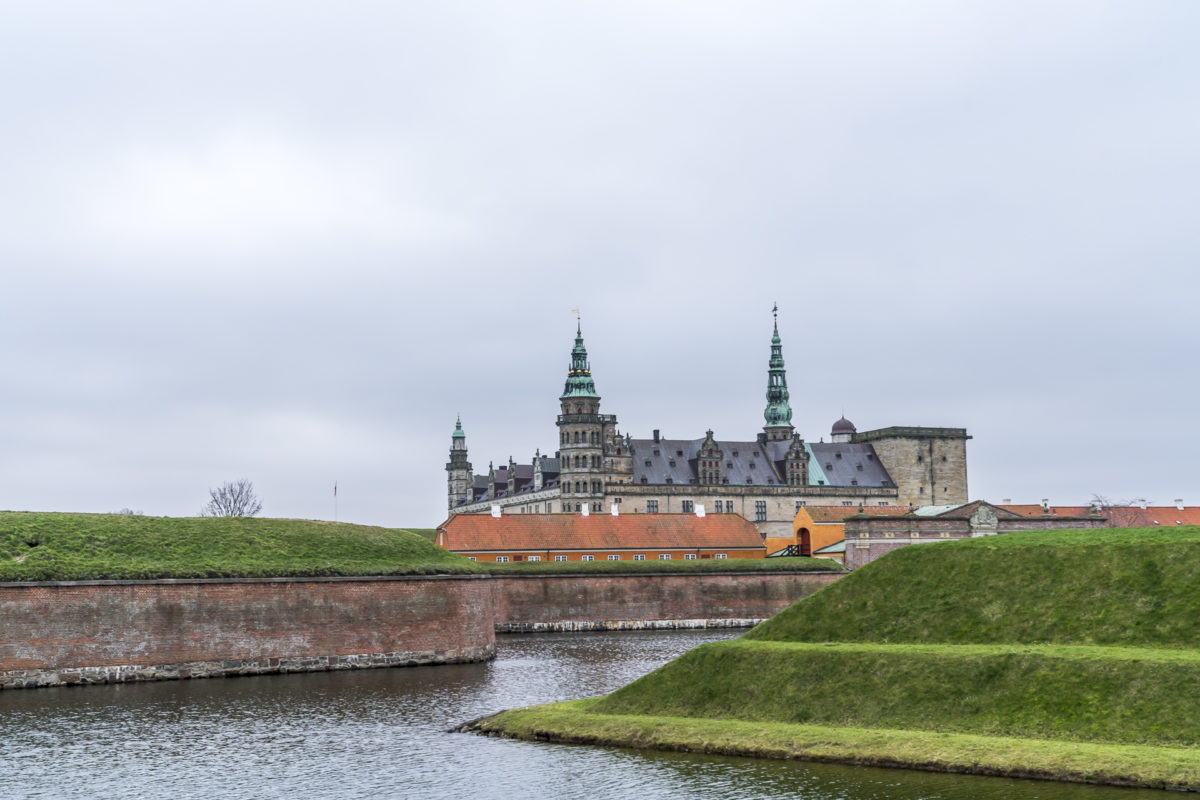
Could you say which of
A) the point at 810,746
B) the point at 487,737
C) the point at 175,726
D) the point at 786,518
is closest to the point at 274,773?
the point at 487,737

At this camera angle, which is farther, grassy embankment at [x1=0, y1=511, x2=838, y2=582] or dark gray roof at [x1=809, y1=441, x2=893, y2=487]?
dark gray roof at [x1=809, y1=441, x2=893, y2=487]

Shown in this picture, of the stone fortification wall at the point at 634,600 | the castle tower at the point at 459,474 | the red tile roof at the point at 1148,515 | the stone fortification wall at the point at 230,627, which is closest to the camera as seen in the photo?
the stone fortification wall at the point at 230,627

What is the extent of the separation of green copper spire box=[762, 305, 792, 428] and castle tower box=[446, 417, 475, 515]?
119ft

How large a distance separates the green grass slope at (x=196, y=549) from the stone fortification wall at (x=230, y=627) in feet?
1.69

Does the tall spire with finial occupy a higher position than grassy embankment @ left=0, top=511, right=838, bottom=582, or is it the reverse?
the tall spire with finial

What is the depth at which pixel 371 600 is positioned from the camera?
46.0 m

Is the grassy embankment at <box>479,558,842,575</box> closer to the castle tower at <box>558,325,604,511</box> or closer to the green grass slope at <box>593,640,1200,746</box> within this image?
the green grass slope at <box>593,640,1200,746</box>

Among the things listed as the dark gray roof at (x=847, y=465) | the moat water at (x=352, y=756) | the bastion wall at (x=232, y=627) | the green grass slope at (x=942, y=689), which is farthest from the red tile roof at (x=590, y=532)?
the green grass slope at (x=942, y=689)

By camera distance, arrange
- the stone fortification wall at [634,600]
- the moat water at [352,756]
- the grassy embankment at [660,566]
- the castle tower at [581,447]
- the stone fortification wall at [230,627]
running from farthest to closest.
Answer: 1. the castle tower at [581,447]
2. the grassy embankment at [660,566]
3. the stone fortification wall at [634,600]
4. the stone fortification wall at [230,627]
5. the moat water at [352,756]

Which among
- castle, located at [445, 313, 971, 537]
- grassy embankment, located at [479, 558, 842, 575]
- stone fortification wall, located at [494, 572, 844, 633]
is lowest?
stone fortification wall, located at [494, 572, 844, 633]

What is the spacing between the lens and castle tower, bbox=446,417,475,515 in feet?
481

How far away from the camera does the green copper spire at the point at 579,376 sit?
115m

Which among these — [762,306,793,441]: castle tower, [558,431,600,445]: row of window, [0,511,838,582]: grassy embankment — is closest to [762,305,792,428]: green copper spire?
[762,306,793,441]: castle tower

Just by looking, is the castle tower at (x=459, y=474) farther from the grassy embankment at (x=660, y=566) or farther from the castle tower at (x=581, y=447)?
the grassy embankment at (x=660, y=566)
